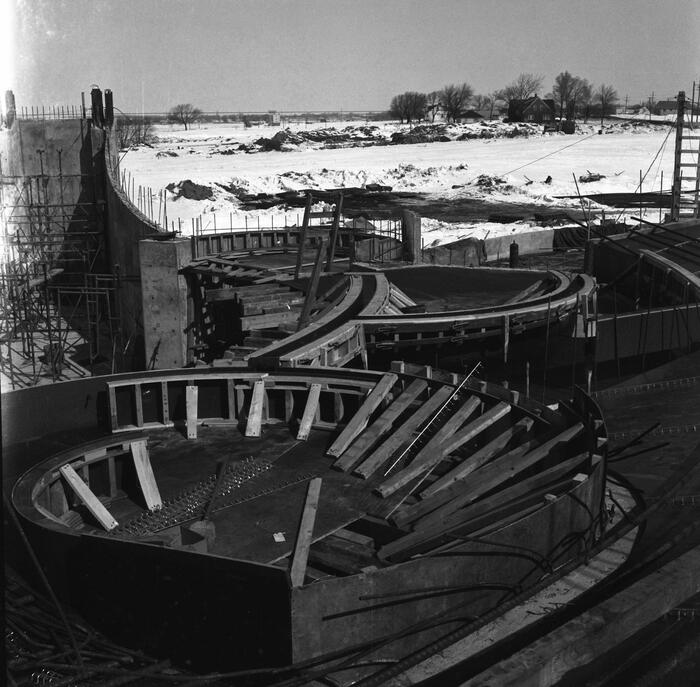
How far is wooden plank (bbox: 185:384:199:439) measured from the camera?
16.7 metres

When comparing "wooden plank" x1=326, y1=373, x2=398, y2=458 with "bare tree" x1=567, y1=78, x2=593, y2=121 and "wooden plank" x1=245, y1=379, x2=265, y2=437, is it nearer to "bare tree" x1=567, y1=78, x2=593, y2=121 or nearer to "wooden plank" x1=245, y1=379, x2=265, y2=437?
"wooden plank" x1=245, y1=379, x2=265, y2=437

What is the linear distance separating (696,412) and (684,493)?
7478mm

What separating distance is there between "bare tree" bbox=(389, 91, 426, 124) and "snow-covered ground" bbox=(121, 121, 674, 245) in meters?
29.7

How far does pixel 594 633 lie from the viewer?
6.50 metres

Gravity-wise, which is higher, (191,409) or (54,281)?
(191,409)

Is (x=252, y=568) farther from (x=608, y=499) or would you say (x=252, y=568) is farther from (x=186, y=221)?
(x=186, y=221)

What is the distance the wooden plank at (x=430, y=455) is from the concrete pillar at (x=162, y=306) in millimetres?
13900

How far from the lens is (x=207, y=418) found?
17.4 metres

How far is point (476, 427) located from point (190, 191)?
4983 centimetres

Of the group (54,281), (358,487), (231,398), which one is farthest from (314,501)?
(54,281)

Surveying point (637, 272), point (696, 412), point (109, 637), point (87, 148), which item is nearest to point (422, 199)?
point (87, 148)

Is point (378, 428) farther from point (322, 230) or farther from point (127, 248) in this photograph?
point (322, 230)

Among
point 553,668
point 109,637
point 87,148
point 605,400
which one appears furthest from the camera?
point 87,148

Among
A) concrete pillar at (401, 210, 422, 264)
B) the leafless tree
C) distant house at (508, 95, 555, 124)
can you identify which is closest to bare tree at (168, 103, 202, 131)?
the leafless tree
